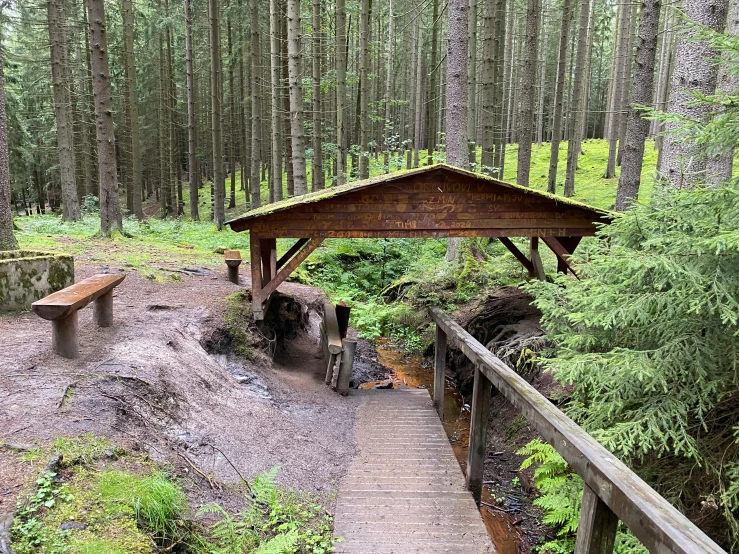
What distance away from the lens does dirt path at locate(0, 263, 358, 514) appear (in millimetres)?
3703

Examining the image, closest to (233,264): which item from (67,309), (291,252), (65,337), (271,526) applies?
(291,252)

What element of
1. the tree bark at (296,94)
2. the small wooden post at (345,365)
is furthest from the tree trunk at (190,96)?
the small wooden post at (345,365)

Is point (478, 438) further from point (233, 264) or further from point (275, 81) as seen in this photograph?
point (275, 81)

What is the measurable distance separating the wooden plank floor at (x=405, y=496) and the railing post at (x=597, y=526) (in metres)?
1.50

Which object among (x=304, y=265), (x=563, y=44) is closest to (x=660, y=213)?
(x=304, y=265)

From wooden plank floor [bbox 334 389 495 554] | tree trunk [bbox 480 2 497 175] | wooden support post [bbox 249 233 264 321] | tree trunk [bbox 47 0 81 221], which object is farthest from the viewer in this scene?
tree trunk [bbox 47 0 81 221]

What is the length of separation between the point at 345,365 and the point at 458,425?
2.00m

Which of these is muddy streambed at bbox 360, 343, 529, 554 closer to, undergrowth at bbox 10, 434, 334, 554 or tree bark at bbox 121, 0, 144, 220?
undergrowth at bbox 10, 434, 334, 554

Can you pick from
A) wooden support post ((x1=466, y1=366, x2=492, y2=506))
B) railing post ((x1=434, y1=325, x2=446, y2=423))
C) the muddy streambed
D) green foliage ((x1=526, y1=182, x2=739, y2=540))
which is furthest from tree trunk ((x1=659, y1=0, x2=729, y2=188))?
the muddy streambed

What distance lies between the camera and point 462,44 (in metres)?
11.2

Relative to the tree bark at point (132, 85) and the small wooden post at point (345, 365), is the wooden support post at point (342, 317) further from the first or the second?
the tree bark at point (132, 85)

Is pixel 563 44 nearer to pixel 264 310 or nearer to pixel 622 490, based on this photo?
pixel 264 310

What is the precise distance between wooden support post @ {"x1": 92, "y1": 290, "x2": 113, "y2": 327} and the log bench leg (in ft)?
3.79

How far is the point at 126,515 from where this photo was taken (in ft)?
9.16
